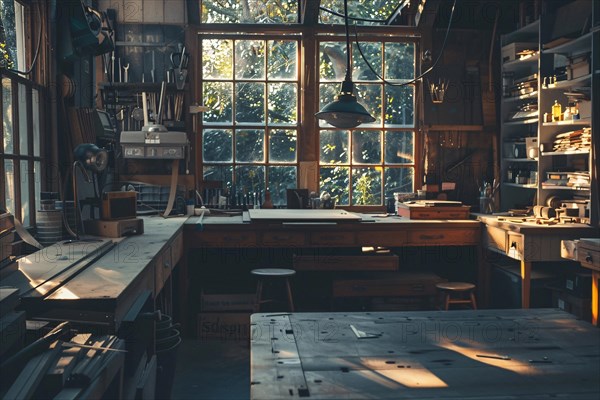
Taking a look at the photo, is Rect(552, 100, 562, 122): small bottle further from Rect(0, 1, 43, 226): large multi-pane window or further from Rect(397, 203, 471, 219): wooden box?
Rect(0, 1, 43, 226): large multi-pane window

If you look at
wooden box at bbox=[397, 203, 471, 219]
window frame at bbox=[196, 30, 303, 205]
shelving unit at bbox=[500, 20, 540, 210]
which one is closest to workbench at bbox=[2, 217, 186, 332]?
window frame at bbox=[196, 30, 303, 205]

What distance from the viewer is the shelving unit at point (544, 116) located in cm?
497

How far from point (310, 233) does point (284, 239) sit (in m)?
0.22

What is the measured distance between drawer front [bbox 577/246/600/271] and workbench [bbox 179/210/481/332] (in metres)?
1.62

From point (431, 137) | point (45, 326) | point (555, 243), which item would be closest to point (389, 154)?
point (431, 137)

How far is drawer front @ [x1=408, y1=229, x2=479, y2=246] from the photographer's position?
5375 millimetres

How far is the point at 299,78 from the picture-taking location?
6051 mm

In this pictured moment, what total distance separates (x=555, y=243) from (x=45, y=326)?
12.8 ft

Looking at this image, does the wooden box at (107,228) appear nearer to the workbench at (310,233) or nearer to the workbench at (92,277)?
the workbench at (92,277)

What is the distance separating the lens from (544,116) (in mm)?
5418

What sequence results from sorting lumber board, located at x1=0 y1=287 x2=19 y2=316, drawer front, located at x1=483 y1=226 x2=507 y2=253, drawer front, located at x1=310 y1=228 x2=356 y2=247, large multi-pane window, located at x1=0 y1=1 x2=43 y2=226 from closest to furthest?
lumber board, located at x1=0 y1=287 x2=19 y2=316 < large multi-pane window, located at x1=0 y1=1 x2=43 y2=226 < drawer front, located at x1=483 y1=226 x2=507 y2=253 < drawer front, located at x1=310 y1=228 x2=356 y2=247

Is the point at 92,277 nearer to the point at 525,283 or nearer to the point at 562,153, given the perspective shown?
the point at 525,283

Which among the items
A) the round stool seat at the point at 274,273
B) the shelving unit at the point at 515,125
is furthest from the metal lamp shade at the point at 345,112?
the shelving unit at the point at 515,125

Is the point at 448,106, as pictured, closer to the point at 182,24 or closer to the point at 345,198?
the point at 345,198
